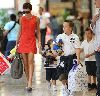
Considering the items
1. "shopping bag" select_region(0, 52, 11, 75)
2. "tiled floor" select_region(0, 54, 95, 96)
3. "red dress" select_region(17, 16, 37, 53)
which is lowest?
"tiled floor" select_region(0, 54, 95, 96)

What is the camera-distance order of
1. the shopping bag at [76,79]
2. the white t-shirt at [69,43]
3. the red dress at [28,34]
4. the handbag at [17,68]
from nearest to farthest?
the shopping bag at [76,79], the white t-shirt at [69,43], the red dress at [28,34], the handbag at [17,68]

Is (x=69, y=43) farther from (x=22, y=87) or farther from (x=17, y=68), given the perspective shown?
(x=22, y=87)

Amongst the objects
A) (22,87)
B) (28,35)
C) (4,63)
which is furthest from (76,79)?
(4,63)

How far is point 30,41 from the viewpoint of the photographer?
10.7m

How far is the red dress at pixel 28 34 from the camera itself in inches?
420

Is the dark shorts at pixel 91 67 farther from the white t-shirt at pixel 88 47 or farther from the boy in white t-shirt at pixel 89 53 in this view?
the white t-shirt at pixel 88 47

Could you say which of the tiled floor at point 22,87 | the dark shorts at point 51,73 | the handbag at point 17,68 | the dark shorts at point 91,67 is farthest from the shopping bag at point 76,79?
the handbag at point 17,68

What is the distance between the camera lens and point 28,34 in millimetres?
10695

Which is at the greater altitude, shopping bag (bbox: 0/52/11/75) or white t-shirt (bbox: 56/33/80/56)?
white t-shirt (bbox: 56/33/80/56)

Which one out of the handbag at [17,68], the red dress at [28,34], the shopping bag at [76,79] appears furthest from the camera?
the handbag at [17,68]

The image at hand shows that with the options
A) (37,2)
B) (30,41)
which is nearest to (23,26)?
(30,41)

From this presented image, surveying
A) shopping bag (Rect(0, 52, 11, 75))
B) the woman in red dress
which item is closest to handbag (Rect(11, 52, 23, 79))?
the woman in red dress

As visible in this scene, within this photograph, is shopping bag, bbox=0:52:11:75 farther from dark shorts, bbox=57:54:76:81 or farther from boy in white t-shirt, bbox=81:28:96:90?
dark shorts, bbox=57:54:76:81

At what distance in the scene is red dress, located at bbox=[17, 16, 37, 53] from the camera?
1068 cm
